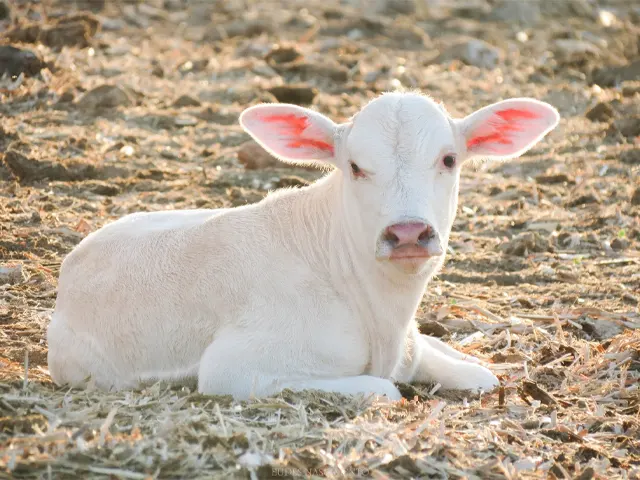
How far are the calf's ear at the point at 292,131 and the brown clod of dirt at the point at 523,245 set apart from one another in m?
3.02

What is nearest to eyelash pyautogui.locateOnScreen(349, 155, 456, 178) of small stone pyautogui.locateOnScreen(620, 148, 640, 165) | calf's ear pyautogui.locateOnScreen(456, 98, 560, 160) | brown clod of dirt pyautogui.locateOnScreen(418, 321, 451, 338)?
calf's ear pyautogui.locateOnScreen(456, 98, 560, 160)

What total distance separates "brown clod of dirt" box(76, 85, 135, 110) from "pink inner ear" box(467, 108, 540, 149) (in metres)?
6.69

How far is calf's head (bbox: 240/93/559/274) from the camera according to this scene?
16.5ft

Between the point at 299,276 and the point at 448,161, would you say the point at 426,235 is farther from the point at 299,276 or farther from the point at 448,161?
the point at 299,276

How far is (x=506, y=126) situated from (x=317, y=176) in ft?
14.4

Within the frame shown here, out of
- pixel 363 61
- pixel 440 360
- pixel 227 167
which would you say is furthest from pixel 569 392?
pixel 363 61

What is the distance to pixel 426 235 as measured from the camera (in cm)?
492

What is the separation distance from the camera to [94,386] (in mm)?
5305

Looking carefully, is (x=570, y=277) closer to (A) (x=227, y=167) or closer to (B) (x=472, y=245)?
(B) (x=472, y=245)

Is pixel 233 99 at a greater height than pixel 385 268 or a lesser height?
lesser

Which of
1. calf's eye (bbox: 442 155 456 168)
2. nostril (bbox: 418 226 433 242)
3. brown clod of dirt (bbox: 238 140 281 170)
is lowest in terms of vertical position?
brown clod of dirt (bbox: 238 140 281 170)

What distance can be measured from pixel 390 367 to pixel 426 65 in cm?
1063

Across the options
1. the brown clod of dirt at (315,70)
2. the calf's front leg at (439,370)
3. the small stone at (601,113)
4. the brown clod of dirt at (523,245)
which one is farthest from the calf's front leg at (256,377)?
the brown clod of dirt at (315,70)

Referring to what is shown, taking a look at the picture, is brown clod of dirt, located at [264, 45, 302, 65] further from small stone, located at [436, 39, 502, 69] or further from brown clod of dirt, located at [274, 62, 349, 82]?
small stone, located at [436, 39, 502, 69]
